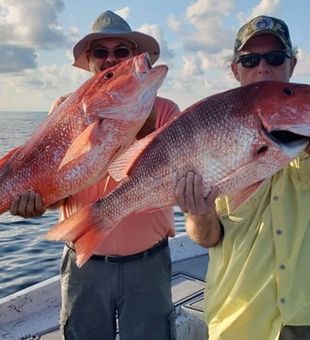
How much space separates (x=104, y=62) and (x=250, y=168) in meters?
1.42

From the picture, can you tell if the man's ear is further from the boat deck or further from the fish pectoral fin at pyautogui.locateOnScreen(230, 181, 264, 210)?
the boat deck

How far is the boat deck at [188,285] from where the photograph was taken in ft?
15.1

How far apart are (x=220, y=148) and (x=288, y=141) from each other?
28cm

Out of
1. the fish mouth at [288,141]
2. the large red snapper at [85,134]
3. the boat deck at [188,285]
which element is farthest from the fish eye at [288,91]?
the boat deck at [188,285]

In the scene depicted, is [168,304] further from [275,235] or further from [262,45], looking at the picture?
[262,45]

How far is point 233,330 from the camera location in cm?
255

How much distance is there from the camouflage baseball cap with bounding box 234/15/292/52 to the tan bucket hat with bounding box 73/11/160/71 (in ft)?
2.24

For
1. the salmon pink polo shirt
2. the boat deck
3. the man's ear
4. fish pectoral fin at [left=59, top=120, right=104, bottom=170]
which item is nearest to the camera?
fish pectoral fin at [left=59, top=120, right=104, bottom=170]

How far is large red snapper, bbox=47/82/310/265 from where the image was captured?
7.40 ft

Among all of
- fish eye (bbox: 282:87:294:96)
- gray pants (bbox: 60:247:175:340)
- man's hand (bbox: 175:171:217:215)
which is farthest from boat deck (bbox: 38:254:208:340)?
fish eye (bbox: 282:87:294:96)

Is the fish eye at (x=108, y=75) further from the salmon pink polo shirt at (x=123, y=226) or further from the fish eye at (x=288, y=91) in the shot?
the fish eye at (x=288, y=91)

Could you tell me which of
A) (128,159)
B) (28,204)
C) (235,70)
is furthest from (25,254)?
(128,159)

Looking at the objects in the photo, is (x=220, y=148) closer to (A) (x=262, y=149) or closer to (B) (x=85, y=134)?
(A) (x=262, y=149)

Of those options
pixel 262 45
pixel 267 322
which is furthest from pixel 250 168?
pixel 262 45
